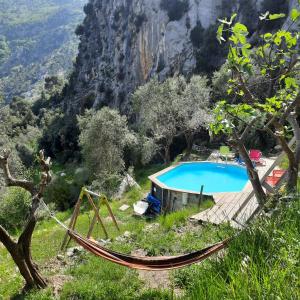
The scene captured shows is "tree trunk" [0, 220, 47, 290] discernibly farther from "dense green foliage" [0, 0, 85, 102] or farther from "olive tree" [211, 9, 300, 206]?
"dense green foliage" [0, 0, 85, 102]

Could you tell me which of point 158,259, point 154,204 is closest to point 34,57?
point 154,204

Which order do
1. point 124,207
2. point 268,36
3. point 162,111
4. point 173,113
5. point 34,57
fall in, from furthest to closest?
point 34,57 → point 173,113 → point 162,111 → point 124,207 → point 268,36

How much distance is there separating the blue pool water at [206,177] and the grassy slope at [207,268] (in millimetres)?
9632

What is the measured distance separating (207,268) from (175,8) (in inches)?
1839

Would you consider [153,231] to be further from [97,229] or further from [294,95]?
[294,95]

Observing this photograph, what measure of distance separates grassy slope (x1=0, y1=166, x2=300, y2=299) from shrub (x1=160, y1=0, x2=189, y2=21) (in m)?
40.7

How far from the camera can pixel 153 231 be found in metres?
8.14

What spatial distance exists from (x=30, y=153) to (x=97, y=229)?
128 feet

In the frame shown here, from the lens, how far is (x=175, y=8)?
151 ft

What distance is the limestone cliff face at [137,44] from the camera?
135ft

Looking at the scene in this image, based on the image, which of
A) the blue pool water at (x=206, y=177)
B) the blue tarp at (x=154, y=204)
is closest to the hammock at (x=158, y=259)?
the blue tarp at (x=154, y=204)

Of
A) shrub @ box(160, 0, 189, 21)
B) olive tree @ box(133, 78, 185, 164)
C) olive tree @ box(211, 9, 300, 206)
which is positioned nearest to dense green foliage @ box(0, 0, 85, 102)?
shrub @ box(160, 0, 189, 21)

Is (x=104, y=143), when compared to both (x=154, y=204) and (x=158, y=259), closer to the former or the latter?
(x=154, y=204)

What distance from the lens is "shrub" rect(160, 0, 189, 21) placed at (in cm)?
4488
